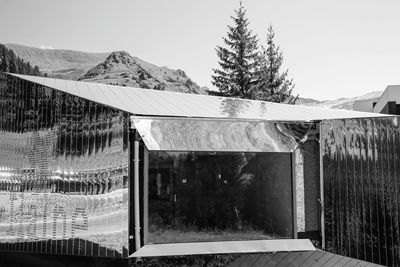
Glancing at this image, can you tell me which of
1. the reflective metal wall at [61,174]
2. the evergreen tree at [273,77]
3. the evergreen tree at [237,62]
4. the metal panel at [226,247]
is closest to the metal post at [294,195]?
the metal panel at [226,247]

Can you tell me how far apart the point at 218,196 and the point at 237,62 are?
24.6 meters

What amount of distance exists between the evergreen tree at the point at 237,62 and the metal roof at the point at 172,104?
2056cm

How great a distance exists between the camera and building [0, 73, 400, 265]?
7133mm

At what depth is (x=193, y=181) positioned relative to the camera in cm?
761

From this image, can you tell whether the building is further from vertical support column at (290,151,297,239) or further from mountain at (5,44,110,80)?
mountain at (5,44,110,80)

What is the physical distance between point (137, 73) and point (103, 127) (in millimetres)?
100610

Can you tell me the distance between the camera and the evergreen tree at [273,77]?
31.1 meters

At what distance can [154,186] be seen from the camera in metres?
7.36

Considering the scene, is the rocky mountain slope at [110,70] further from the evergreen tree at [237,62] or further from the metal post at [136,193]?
the metal post at [136,193]

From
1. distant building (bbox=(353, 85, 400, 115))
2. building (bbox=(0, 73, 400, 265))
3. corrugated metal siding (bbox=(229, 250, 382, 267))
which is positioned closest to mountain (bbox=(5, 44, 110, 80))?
distant building (bbox=(353, 85, 400, 115))

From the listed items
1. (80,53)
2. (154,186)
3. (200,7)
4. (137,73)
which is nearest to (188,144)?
(154,186)

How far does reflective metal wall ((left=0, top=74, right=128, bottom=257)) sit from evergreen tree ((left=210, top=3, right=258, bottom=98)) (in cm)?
2305

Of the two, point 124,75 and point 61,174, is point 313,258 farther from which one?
point 124,75

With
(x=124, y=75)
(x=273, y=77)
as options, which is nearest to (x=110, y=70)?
(x=124, y=75)
